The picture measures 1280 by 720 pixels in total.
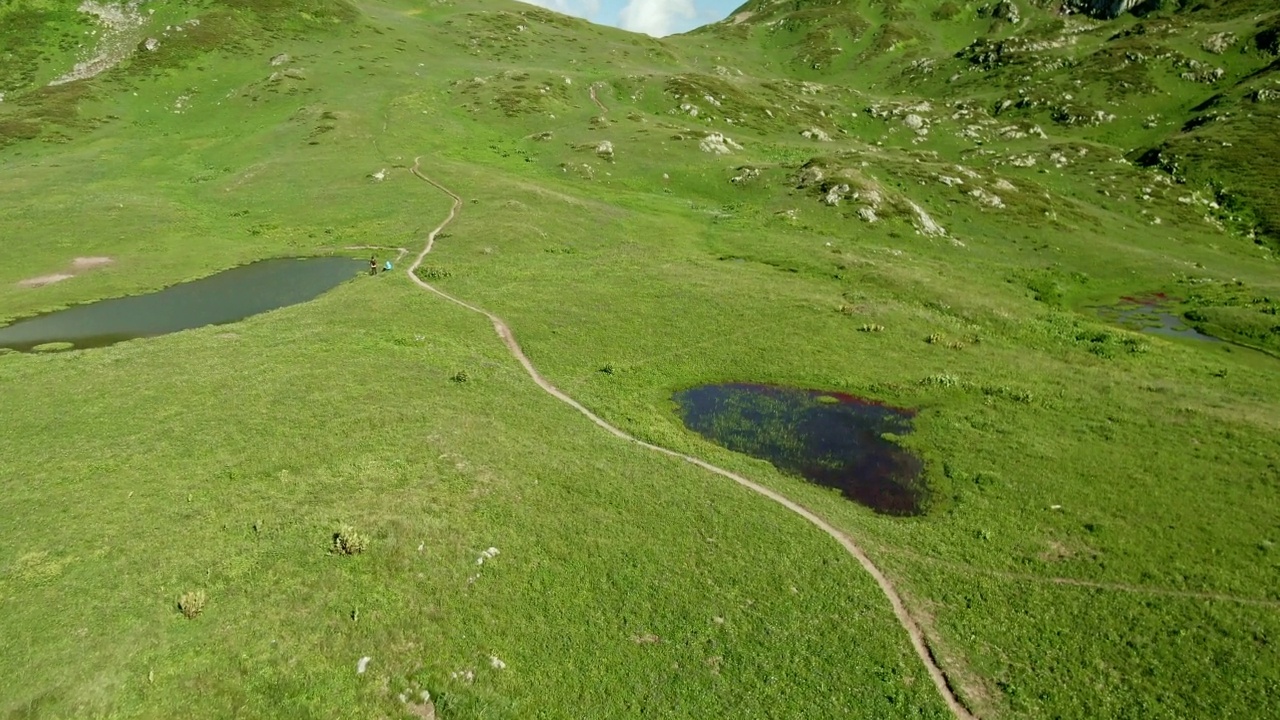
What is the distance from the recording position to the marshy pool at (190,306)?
45031 millimetres

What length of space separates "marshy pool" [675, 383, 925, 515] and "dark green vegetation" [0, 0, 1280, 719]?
143cm

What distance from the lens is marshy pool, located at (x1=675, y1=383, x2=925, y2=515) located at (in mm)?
30578

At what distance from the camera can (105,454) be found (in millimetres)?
28109

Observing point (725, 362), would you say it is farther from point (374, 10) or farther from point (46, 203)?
point (374, 10)

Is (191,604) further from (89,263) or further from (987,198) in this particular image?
(987,198)

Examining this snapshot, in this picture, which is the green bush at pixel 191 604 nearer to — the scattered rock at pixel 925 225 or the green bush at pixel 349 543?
the green bush at pixel 349 543

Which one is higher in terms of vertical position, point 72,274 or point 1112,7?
point 1112,7

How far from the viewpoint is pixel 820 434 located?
35.2m

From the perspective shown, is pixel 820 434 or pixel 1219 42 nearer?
pixel 820 434

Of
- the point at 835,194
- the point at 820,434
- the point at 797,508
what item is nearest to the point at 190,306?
the point at 820,434

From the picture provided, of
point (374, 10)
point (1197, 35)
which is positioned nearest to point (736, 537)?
point (1197, 35)

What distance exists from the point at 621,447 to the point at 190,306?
4412 centimetres

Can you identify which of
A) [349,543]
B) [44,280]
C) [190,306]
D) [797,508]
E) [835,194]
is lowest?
[44,280]

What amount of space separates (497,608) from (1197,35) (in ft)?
700
